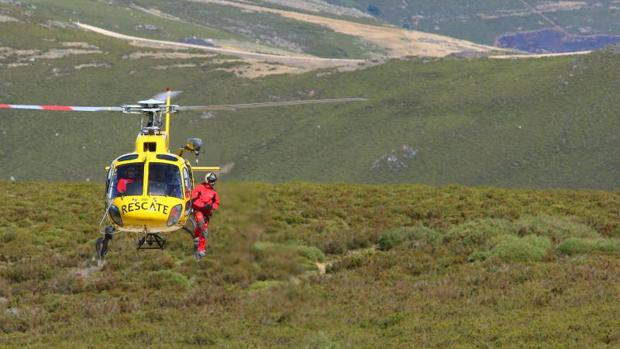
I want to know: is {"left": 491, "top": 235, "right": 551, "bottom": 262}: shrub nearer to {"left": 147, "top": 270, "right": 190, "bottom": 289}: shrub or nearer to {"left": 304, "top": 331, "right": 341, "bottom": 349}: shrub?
{"left": 147, "top": 270, "right": 190, "bottom": 289}: shrub

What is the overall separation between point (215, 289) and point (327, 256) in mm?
6698

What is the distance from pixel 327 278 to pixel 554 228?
11219mm

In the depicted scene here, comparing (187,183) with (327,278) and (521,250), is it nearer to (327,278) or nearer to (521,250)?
(327,278)

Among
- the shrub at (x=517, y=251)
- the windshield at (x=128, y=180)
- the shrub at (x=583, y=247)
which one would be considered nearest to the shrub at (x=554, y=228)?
the shrub at (x=583, y=247)

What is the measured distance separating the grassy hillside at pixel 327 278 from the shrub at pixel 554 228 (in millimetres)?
75

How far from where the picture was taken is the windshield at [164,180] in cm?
2507

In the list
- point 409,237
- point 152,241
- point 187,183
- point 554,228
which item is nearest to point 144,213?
point 152,241

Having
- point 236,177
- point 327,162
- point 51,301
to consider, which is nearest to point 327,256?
point 51,301

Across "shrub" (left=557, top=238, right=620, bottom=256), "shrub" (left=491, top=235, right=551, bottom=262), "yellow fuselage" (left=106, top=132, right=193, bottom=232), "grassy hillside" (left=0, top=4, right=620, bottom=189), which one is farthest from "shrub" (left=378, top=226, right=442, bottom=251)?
"grassy hillside" (left=0, top=4, right=620, bottom=189)

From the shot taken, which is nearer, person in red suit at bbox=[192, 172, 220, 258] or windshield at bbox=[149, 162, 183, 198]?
windshield at bbox=[149, 162, 183, 198]

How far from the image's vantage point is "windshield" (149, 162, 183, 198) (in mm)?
25072

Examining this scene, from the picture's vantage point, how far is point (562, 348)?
82.4 ft

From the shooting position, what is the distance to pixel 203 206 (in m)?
25.4

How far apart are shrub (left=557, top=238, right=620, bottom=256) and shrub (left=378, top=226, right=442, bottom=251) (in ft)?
14.9
